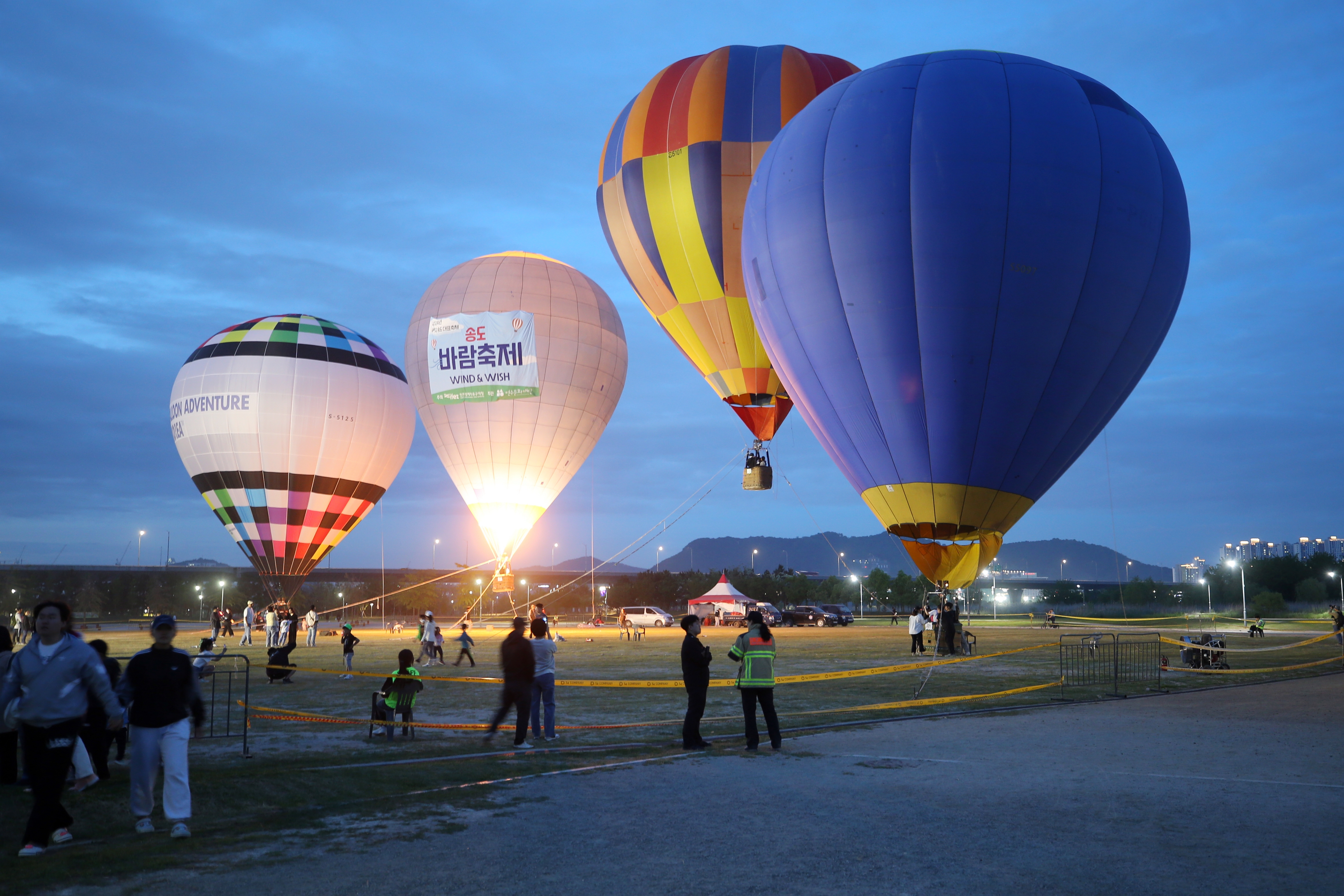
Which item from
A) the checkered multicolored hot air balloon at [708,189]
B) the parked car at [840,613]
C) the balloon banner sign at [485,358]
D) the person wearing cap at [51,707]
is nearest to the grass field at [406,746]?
the person wearing cap at [51,707]

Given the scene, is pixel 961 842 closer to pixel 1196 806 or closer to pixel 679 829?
pixel 679 829

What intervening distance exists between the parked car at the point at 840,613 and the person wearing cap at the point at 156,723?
49.6 metres

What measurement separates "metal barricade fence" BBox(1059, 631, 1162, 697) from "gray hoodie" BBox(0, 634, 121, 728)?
555 inches

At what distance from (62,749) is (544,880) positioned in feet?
12.2

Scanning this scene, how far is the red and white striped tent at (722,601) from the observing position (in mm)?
55000

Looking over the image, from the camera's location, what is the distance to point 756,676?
10.2 m

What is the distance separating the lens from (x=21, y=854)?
6246mm

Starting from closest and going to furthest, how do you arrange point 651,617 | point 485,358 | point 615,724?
point 615,724 < point 485,358 < point 651,617

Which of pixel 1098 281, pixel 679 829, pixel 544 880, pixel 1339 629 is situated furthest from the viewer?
pixel 1339 629

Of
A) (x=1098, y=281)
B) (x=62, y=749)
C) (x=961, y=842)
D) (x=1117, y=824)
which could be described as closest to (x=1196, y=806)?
(x=1117, y=824)

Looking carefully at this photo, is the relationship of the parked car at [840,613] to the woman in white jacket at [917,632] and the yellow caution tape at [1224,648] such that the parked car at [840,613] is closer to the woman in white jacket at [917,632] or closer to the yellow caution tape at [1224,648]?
the yellow caution tape at [1224,648]

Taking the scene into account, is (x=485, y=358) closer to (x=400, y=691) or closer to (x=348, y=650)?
(x=348, y=650)

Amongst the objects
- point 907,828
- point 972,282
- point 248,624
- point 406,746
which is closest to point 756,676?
point 907,828

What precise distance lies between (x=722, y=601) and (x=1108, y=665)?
3529 cm
